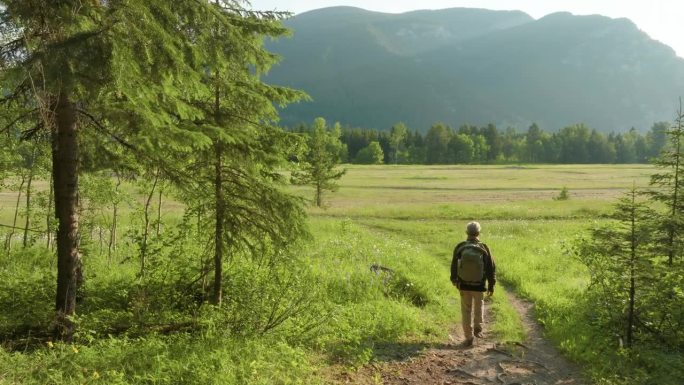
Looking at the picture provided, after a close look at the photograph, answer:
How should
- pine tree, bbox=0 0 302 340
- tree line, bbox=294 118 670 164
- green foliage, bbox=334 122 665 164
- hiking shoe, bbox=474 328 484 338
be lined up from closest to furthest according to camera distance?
pine tree, bbox=0 0 302 340
hiking shoe, bbox=474 328 484 338
tree line, bbox=294 118 670 164
green foliage, bbox=334 122 665 164

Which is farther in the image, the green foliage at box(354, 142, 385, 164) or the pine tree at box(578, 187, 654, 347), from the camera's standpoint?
the green foliage at box(354, 142, 385, 164)

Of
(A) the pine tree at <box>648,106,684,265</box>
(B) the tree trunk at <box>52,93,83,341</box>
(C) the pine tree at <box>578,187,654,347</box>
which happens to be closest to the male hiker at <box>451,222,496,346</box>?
(C) the pine tree at <box>578,187,654,347</box>

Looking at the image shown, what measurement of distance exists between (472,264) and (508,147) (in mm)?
137614

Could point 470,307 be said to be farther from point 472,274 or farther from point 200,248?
point 200,248

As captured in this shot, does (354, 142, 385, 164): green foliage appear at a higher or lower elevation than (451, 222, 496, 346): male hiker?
higher

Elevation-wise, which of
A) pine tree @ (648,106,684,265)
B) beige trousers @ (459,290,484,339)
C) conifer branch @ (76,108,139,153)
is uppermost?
conifer branch @ (76,108,139,153)

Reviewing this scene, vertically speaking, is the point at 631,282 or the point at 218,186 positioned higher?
the point at 218,186

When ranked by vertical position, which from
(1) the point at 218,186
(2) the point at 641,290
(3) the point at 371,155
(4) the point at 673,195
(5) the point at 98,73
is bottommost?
(2) the point at 641,290

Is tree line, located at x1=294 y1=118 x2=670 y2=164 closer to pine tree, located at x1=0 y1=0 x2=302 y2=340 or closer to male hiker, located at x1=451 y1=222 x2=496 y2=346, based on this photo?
male hiker, located at x1=451 y1=222 x2=496 y2=346

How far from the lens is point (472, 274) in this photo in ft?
28.4

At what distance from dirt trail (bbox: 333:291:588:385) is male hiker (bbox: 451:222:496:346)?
46cm

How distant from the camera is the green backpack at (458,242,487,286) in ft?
28.3

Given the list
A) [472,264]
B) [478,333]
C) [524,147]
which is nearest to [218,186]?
[472,264]

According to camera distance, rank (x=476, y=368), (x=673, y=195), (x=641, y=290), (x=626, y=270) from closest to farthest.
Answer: (x=476, y=368), (x=626, y=270), (x=641, y=290), (x=673, y=195)
